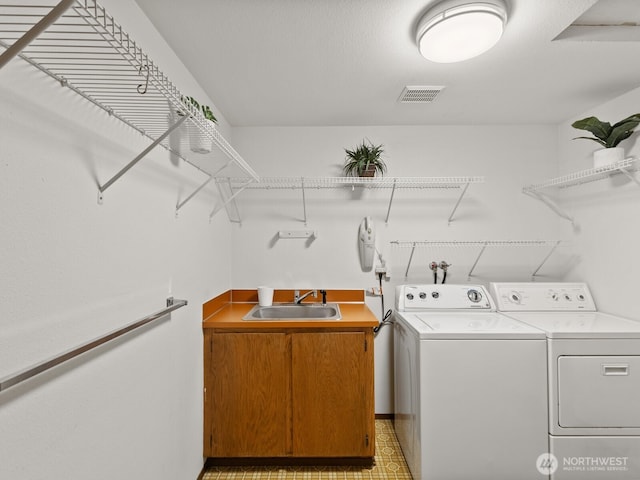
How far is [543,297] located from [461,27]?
194 centimetres

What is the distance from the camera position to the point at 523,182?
2.73m

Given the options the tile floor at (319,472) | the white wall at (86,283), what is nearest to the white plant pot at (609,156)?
the tile floor at (319,472)

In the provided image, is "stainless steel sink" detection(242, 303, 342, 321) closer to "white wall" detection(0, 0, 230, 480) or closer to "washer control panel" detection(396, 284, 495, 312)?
"washer control panel" detection(396, 284, 495, 312)

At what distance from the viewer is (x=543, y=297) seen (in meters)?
2.43

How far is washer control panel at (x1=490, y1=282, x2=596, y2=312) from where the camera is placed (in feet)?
7.80

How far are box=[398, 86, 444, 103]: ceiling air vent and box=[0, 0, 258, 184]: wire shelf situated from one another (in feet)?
4.35

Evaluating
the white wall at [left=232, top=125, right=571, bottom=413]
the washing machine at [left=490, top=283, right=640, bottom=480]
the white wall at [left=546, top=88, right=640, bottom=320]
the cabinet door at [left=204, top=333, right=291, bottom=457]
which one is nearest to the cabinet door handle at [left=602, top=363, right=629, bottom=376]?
the washing machine at [left=490, top=283, right=640, bottom=480]

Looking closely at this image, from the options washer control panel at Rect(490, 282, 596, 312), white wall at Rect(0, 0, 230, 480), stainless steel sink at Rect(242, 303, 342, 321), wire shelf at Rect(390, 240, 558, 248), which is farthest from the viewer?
wire shelf at Rect(390, 240, 558, 248)

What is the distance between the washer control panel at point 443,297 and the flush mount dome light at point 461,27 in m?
1.55

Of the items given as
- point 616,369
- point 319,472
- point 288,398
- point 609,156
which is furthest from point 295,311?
point 609,156

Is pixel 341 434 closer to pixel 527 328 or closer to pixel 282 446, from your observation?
pixel 282 446

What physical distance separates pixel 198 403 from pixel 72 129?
1.59m

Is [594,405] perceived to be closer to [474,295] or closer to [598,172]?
[474,295]

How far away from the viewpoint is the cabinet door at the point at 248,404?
6.68 feet
